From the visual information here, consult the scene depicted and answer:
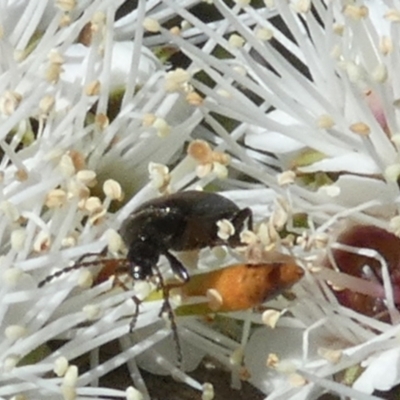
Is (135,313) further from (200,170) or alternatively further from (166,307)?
(200,170)

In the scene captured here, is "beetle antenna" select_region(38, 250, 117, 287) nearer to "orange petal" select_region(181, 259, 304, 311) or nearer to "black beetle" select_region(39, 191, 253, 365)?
"black beetle" select_region(39, 191, 253, 365)

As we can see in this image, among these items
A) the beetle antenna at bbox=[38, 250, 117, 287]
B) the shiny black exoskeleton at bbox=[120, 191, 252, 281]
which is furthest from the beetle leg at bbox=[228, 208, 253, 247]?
the beetle antenna at bbox=[38, 250, 117, 287]

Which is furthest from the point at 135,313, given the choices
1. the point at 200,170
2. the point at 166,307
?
the point at 200,170

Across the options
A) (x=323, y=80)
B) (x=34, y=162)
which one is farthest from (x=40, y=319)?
(x=323, y=80)

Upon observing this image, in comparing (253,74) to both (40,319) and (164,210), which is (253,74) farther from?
(40,319)

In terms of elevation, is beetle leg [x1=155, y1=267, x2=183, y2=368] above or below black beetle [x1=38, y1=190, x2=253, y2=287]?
below

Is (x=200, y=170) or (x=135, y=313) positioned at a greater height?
(x=200, y=170)
